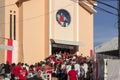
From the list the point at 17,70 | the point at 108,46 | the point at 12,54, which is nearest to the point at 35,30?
the point at 12,54

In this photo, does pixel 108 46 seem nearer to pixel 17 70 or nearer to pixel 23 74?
pixel 17 70

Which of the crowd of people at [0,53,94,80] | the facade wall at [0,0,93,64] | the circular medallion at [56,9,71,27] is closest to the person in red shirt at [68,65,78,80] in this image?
the crowd of people at [0,53,94,80]

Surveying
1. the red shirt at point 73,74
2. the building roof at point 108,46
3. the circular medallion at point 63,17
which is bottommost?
the red shirt at point 73,74

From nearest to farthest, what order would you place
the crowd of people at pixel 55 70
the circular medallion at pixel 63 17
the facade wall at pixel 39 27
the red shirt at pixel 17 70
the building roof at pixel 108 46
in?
the crowd of people at pixel 55 70 → the red shirt at pixel 17 70 → the facade wall at pixel 39 27 → the circular medallion at pixel 63 17 → the building roof at pixel 108 46

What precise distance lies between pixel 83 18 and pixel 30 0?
738 cm

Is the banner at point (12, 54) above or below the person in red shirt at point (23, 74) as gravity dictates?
above

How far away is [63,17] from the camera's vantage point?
174ft

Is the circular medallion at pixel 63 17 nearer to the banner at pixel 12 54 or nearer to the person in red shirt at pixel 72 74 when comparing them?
the banner at pixel 12 54

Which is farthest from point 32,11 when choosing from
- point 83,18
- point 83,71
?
point 83,71

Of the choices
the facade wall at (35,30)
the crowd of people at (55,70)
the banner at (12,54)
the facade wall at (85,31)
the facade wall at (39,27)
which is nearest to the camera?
the crowd of people at (55,70)

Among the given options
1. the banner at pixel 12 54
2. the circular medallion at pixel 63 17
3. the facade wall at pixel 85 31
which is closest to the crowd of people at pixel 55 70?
the banner at pixel 12 54

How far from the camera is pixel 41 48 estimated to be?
167 ft

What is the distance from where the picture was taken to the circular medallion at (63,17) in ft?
172

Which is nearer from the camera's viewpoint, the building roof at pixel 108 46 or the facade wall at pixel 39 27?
the facade wall at pixel 39 27
